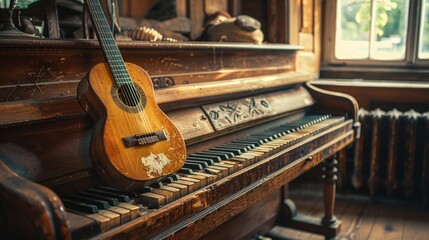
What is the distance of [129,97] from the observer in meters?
1.35

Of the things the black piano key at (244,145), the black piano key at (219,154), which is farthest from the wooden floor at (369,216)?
the black piano key at (219,154)

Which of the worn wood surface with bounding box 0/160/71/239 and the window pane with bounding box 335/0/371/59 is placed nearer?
the worn wood surface with bounding box 0/160/71/239

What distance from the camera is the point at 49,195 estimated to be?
94 centimetres

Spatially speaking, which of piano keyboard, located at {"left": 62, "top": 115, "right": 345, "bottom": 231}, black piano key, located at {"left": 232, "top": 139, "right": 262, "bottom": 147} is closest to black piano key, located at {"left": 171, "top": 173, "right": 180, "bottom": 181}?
piano keyboard, located at {"left": 62, "top": 115, "right": 345, "bottom": 231}

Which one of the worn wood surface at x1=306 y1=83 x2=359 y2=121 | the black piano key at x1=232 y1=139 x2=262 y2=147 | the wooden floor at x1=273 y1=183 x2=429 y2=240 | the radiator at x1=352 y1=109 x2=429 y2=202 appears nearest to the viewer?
the black piano key at x1=232 y1=139 x2=262 y2=147

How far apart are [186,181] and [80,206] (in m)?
0.37

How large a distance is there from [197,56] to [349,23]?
2651mm

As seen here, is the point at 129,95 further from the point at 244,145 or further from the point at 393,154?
the point at 393,154

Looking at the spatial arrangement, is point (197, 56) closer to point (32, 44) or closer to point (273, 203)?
point (32, 44)

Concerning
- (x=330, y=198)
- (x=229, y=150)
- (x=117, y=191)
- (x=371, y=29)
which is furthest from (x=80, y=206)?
(x=371, y=29)

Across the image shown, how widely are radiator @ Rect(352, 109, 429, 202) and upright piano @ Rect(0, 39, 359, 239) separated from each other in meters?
1.06

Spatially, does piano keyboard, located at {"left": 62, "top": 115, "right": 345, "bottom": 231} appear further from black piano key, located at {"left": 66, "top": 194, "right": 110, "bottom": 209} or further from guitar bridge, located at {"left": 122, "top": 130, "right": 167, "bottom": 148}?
guitar bridge, located at {"left": 122, "top": 130, "right": 167, "bottom": 148}

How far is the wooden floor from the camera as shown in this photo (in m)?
2.96

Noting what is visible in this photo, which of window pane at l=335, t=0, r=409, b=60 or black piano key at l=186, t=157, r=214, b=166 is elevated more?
window pane at l=335, t=0, r=409, b=60
